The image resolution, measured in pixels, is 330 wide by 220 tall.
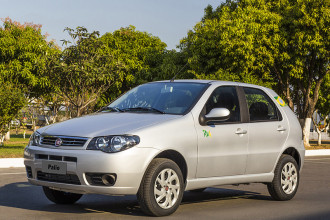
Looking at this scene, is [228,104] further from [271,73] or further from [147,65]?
[147,65]

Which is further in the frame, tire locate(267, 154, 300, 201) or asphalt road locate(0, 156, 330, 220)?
tire locate(267, 154, 300, 201)

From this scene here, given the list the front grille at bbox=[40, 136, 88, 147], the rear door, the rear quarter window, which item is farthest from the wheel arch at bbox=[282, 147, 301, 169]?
the front grille at bbox=[40, 136, 88, 147]

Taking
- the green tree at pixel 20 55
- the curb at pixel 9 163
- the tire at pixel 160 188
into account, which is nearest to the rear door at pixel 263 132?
the tire at pixel 160 188

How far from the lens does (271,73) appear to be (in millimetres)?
35438

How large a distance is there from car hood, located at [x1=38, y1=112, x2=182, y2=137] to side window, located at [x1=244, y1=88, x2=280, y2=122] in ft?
5.47

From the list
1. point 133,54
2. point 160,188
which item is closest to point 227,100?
point 160,188

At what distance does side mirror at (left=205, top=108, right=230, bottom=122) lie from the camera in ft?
25.8

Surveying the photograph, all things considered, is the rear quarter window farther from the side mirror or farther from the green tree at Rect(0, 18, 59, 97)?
the green tree at Rect(0, 18, 59, 97)

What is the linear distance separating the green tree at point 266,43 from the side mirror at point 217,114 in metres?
22.9

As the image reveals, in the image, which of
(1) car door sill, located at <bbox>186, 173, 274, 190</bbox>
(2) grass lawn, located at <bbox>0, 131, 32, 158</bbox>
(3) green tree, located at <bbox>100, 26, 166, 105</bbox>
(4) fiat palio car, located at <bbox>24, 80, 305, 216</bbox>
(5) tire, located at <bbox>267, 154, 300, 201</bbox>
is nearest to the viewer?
(4) fiat palio car, located at <bbox>24, 80, 305, 216</bbox>

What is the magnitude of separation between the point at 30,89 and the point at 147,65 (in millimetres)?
9035

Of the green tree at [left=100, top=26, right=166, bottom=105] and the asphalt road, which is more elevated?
the green tree at [left=100, top=26, right=166, bottom=105]

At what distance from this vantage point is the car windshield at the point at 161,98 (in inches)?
317

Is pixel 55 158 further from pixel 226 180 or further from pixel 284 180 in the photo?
pixel 284 180
